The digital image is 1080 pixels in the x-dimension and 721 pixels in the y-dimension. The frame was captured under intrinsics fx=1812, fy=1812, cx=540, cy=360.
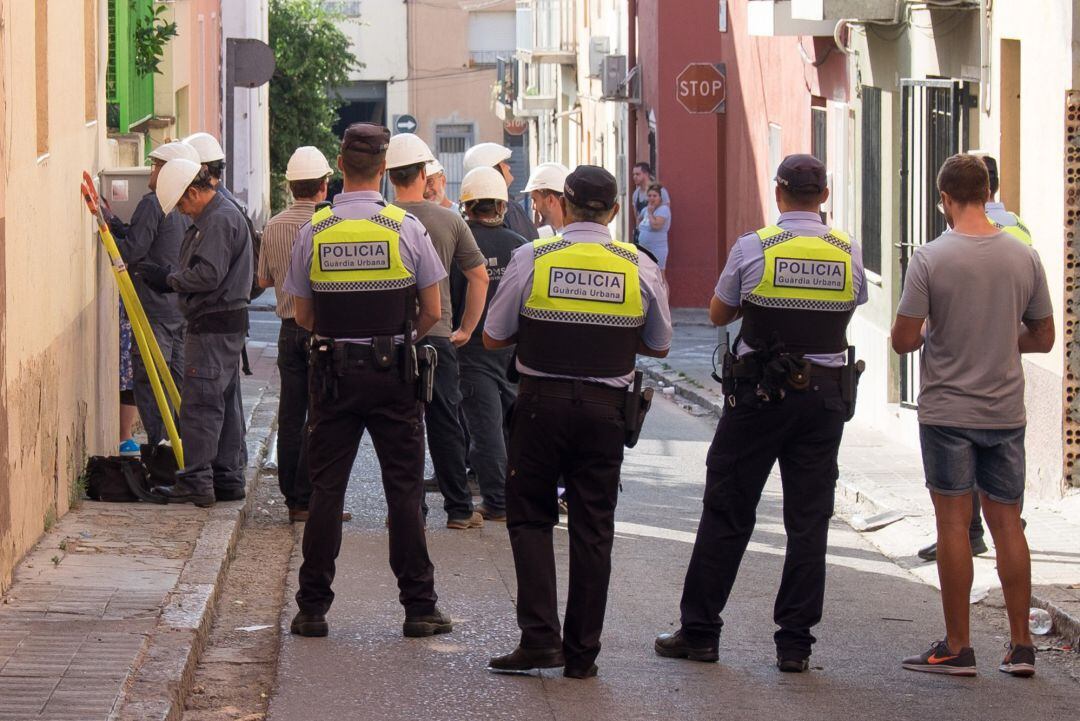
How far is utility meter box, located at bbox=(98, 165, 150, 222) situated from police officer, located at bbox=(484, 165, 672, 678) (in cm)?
526

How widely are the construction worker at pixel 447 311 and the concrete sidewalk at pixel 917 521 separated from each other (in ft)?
7.58

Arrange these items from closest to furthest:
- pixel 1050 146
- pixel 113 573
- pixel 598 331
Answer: pixel 598 331
pixel 113 573
pixel 1050 146

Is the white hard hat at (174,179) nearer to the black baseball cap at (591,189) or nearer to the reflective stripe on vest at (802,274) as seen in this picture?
the black baseball cap at (591,189)

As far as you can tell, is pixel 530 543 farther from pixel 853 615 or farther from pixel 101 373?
pixel 101 373

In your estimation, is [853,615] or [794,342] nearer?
[794,342]

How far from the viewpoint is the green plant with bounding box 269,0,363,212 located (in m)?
40.9

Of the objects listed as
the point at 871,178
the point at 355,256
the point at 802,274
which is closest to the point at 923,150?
the point at 871,178

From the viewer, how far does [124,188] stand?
36.3ft

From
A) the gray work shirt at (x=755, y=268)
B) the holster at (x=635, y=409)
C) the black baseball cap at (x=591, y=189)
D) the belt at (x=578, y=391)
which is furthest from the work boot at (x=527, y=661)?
the black baseball cap at (x=591, y=189)

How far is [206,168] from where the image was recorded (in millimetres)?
9414

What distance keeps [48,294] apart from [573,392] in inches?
136

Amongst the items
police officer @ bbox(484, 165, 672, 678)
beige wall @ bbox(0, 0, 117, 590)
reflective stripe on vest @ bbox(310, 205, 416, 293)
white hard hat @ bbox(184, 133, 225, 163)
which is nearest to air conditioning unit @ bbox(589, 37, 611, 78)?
beige wall @ bbox(0, 0, 117, 590)

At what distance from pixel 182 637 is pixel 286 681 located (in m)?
0.46

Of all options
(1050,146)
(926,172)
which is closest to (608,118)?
(926,172)
